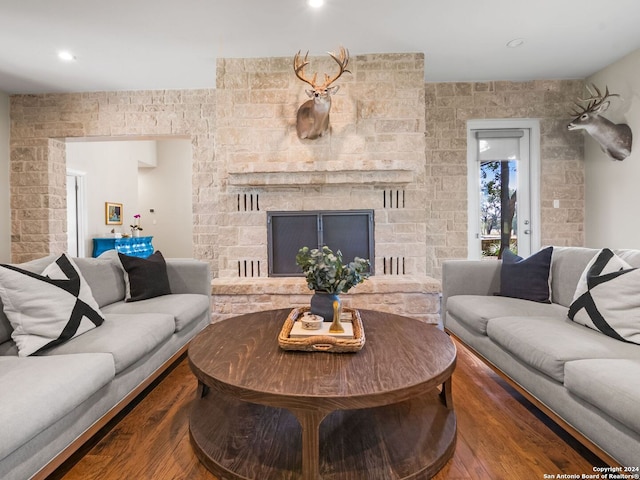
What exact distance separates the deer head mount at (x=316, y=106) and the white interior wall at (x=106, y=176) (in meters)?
3.91

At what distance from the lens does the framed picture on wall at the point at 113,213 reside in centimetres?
625

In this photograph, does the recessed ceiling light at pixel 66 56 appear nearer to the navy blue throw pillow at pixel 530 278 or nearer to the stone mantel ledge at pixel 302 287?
the stone mantel ledge at pixel 302 287

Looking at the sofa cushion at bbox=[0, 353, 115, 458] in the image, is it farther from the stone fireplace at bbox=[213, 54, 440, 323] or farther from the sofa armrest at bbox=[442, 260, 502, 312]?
the sofa armrest at bbox=[442, 260, 502, 312]

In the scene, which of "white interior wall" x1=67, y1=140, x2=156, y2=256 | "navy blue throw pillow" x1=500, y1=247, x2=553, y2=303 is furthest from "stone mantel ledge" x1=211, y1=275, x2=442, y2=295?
"white interior wall" x1=67, y1=140, x2=156, y2=256

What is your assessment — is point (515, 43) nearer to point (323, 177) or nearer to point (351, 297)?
point (323, 177)

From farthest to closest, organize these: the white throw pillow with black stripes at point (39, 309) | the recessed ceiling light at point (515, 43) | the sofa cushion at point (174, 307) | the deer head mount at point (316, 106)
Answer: the recessed ceiling light at point (515, 43) < the deer head mount at point (316, 106) < the sofa cushion at point (174, 307) < the white throw pillow with black stripes at point (39, 309)

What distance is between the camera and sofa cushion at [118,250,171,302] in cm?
266

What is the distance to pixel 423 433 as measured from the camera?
1553 millimetres

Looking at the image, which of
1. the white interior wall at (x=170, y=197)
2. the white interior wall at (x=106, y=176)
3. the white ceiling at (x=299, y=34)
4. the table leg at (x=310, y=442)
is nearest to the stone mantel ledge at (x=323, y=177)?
the white ceiling at (x=299, y=34)

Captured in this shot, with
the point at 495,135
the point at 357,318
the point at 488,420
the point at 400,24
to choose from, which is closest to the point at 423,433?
the point at 488,420

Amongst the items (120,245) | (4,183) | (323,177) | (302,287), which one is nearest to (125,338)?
(302,287)

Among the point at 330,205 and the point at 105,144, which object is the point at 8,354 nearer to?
the point at 330,205

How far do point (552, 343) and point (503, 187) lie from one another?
333 centimetres

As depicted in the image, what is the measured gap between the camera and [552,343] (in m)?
1.64
